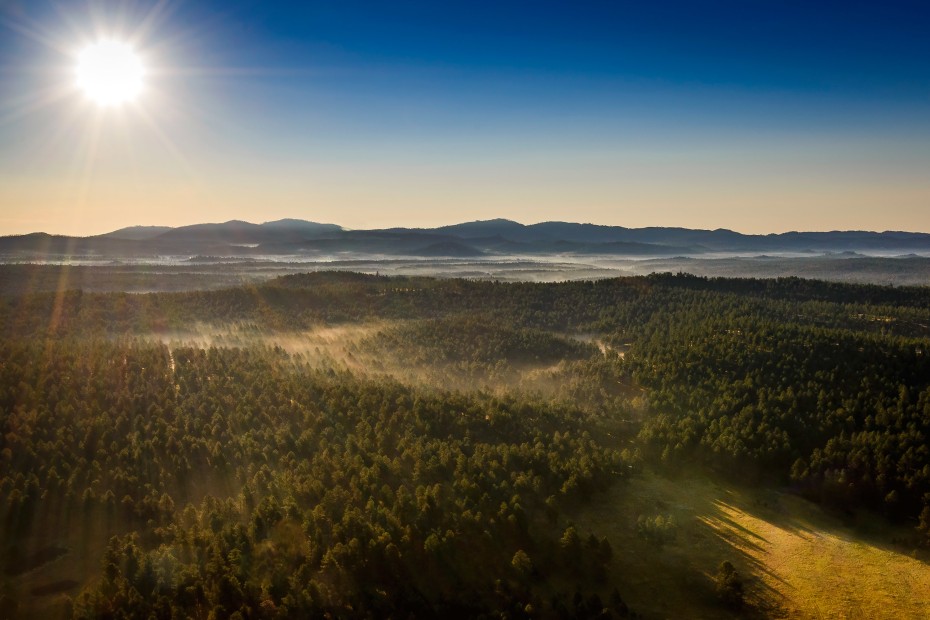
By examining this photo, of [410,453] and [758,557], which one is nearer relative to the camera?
[758,557]

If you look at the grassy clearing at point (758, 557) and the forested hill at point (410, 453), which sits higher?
the forested hill at point (410, 453)

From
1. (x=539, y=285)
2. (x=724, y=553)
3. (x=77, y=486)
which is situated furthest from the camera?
(x=539, y=285)

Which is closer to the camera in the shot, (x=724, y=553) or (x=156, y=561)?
(x=156, y=561)

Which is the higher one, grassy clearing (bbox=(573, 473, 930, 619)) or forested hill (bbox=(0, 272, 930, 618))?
forested hill (bbox=(0, 272, 930, 618))

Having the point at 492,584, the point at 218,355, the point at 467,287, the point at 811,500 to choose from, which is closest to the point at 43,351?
the point at 218,355

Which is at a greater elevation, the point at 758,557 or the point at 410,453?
the point at 410,453

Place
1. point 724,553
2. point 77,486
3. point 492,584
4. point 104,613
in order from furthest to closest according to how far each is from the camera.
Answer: point 77,486, point 724,553, point 492,584, point 104,613

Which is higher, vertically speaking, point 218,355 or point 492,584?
point 218,355

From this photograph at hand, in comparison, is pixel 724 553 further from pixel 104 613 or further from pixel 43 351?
pixel 43 351
